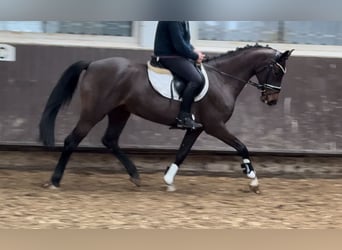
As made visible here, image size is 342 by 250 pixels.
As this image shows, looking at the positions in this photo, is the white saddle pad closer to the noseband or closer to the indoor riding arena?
the noseband

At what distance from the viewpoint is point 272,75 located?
7188 millimetres

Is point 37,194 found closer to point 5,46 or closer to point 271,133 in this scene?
point 5,46

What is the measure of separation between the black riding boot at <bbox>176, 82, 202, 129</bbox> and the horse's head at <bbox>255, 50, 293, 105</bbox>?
89 cm

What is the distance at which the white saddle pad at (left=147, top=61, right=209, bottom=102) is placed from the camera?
6945 mm

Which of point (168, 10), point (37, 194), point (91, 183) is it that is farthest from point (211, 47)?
point (168, 10)

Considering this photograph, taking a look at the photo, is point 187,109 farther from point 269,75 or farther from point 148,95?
point 269,75

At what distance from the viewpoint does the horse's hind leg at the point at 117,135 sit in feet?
24.1

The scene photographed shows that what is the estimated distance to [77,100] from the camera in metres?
8.02

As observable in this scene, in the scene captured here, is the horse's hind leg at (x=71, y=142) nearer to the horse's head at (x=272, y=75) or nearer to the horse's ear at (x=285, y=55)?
the horse's head at (x=272, y=75)

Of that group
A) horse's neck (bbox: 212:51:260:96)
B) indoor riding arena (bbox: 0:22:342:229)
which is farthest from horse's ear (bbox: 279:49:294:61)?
indoor riding arena (bbox: 0:22:342:229)

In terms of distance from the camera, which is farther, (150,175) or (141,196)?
(150,175)

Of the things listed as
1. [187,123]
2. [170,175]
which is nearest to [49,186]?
[170,175]

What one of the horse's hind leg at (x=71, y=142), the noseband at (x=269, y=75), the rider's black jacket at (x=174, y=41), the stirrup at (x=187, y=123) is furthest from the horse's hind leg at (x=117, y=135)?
the noseband at (x=269, y=75)

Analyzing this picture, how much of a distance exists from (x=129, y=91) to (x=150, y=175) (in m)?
1.63
